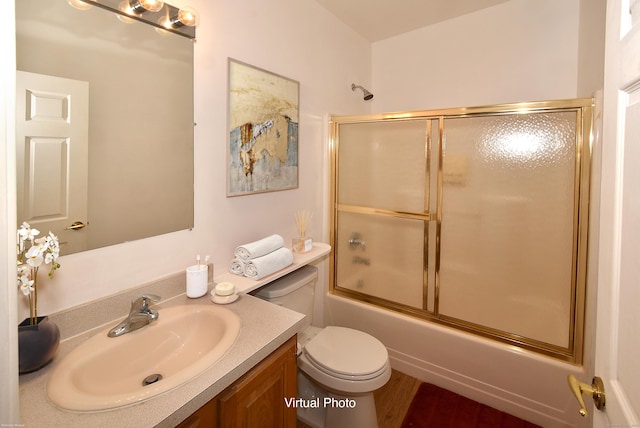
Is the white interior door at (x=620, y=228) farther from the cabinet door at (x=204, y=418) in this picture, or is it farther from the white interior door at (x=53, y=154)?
the white interior door at (x=53, y=154)

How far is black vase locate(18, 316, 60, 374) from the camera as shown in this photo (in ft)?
2.69

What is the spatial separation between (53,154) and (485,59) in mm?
2580

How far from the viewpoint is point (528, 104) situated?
1.69 m

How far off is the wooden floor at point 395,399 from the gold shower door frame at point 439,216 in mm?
421

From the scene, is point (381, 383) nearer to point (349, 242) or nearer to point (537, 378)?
point (537, 378)

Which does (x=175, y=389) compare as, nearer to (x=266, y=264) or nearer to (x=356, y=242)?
(x=266, y=264)

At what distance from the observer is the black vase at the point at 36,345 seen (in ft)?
2.69

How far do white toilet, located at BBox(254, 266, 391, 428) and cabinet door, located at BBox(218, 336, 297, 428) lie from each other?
364 millimetres

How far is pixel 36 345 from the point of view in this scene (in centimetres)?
83

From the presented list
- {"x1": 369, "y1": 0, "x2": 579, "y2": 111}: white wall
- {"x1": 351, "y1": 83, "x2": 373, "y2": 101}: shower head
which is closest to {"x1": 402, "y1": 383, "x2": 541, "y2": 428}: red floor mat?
{"x1": 369, "y1": 0, "x2": 579, "y2": 111}: white wall

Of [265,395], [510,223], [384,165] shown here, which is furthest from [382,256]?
[265,395]

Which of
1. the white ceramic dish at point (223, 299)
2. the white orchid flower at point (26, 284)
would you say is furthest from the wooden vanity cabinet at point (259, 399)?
the white orchid flower at point (26, 284)

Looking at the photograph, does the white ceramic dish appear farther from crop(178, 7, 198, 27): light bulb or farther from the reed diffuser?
crop(178, 7, 198, 27): light bulb

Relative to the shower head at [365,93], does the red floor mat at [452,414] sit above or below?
below
